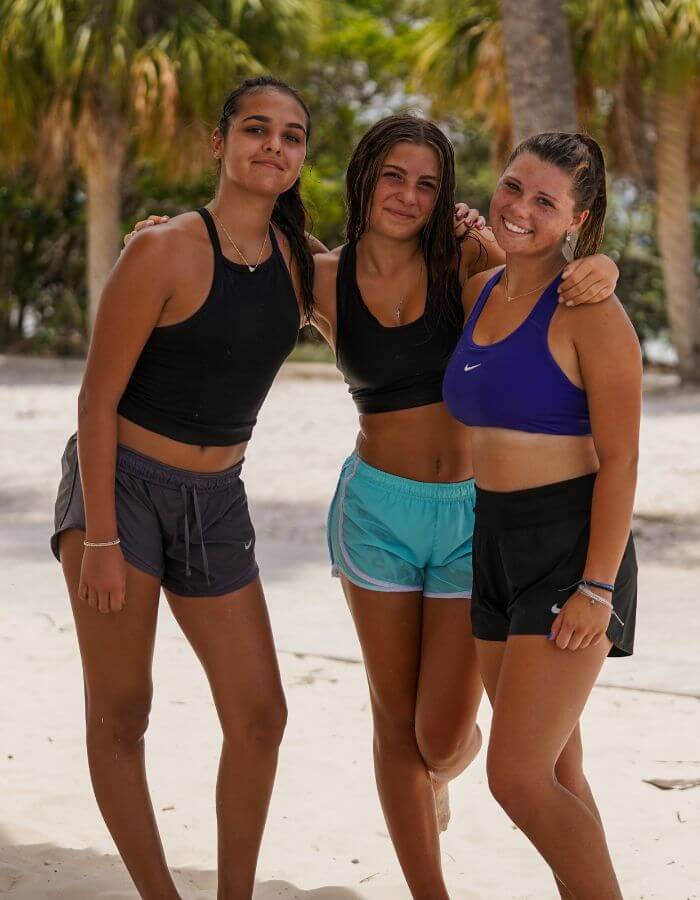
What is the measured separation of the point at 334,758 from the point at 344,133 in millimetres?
18999

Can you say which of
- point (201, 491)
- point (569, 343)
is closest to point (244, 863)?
point (201, 491)

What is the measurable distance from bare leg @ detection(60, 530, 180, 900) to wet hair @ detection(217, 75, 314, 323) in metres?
0.84

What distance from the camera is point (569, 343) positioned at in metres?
2.74

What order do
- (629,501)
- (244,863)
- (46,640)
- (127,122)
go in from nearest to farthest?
(629,501) < (244,863) < (46,640) < (127,122)

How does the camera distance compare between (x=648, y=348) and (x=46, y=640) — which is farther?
(x=648, y=348)

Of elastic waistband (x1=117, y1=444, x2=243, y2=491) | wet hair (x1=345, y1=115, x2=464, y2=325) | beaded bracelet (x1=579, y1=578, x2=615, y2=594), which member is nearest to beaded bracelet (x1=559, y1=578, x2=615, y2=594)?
beaded bracelet (x1=579, y1=578, x2=615, y2=594)

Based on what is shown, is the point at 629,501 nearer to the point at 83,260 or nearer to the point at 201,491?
the point at 201,491

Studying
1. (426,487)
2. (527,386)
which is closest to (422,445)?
(426,487)

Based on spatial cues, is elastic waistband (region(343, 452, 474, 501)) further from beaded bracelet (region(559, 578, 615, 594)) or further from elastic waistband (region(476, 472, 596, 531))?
beaded bracelet (region(559, 578, 615, 594))

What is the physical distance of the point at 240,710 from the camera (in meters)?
3.15

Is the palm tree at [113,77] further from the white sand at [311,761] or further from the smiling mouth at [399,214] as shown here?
the smiling mouth at [399,214]

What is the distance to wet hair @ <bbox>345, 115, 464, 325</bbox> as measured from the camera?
10.7ft

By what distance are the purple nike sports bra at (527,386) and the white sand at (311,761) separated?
1.62 meters

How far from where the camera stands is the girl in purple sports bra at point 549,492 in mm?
2719
